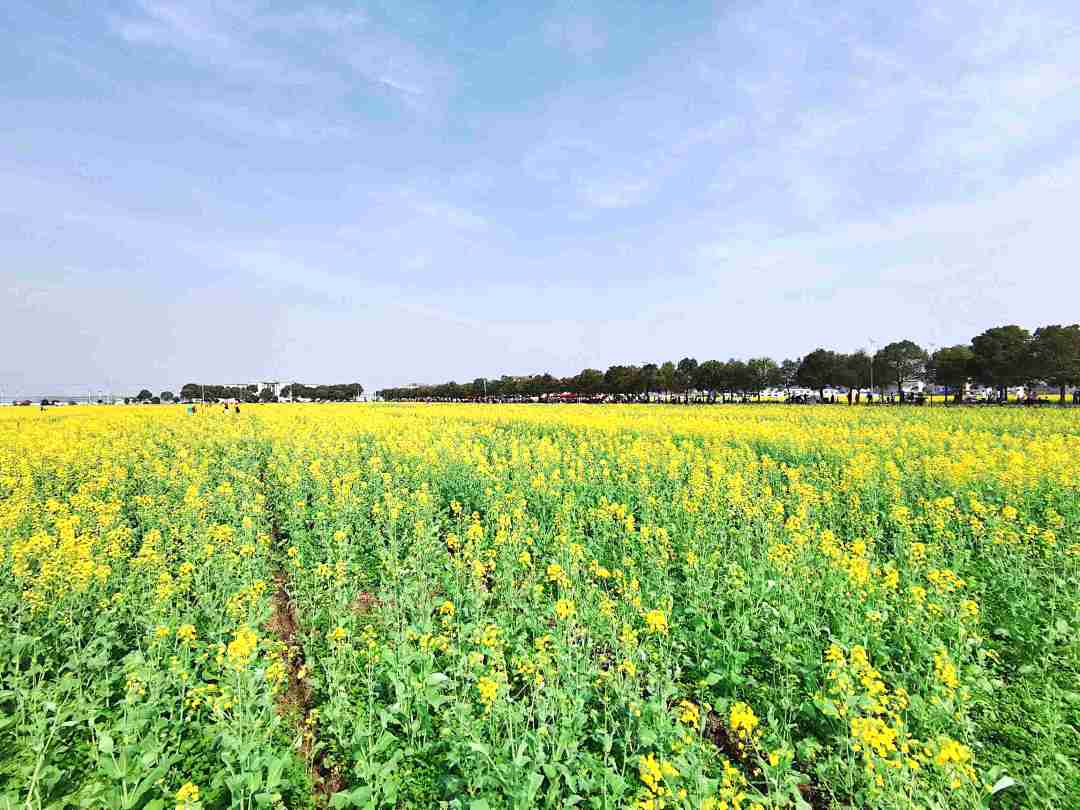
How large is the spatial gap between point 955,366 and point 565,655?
9835 cm

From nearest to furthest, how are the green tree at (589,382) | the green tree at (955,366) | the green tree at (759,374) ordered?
the green tree at (955,366)
the green tree at (759,374)
the green tree at (589,382)

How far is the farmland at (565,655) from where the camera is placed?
13.1ft

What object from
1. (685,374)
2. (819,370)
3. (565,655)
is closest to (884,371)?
(819,370)

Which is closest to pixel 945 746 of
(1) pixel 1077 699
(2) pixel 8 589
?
(1) pixel 1077 699

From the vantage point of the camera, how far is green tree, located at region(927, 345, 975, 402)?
254ft

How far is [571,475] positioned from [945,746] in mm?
10256

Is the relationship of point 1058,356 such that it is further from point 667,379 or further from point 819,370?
point 667,379

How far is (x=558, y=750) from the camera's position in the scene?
3.96 m

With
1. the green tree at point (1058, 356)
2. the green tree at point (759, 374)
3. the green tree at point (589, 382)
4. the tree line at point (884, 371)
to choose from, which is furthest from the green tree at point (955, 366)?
the green tree at point (589, 382)

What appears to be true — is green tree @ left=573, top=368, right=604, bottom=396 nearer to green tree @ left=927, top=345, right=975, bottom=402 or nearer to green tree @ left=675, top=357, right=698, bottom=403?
green tree @ left=675, top=357, right=698, bottom=403

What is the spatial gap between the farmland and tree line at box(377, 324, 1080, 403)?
7616cm

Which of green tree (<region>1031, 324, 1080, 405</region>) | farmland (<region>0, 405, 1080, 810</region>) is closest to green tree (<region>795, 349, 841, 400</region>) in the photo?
green tree (<region>1031, 324, 1080, 405</region>)

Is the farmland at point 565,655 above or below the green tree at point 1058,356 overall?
below

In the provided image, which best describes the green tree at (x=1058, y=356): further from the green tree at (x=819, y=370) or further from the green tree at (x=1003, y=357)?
the green tree at (x=819, y=370)
